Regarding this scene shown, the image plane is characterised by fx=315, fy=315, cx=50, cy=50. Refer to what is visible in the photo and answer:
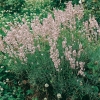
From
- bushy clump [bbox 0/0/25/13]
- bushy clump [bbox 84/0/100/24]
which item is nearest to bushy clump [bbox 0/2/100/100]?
bushy clump [bbox 84/0/100/24]

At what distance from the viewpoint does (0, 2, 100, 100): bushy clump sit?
3.95 m

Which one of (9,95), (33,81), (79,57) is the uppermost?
(79,57)

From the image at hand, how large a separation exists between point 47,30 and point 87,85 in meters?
0.96

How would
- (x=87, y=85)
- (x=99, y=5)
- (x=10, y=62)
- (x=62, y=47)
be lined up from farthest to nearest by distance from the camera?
(x=99, y=5) → (x=10, y=62) → (x=62, y=47) → (x=87, y=85)

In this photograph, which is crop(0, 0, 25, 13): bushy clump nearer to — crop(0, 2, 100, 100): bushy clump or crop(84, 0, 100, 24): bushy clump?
crop(84, 0, 100, 24): bushy clump

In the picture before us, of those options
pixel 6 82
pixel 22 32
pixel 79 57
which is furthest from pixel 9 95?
pixel 79 57

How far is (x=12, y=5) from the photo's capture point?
8.95 metres

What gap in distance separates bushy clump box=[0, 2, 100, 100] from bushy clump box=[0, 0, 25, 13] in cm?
441

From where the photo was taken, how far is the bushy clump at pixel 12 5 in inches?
349

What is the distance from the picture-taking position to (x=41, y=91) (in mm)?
Result: 4332

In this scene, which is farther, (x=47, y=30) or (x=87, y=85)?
(x=47, y=30)

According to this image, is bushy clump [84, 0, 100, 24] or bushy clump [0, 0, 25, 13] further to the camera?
bushy clump [0, 0, 25, 13]

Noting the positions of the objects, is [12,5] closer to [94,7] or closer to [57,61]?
[94,7]

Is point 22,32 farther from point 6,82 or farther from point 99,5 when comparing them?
point 99,5
